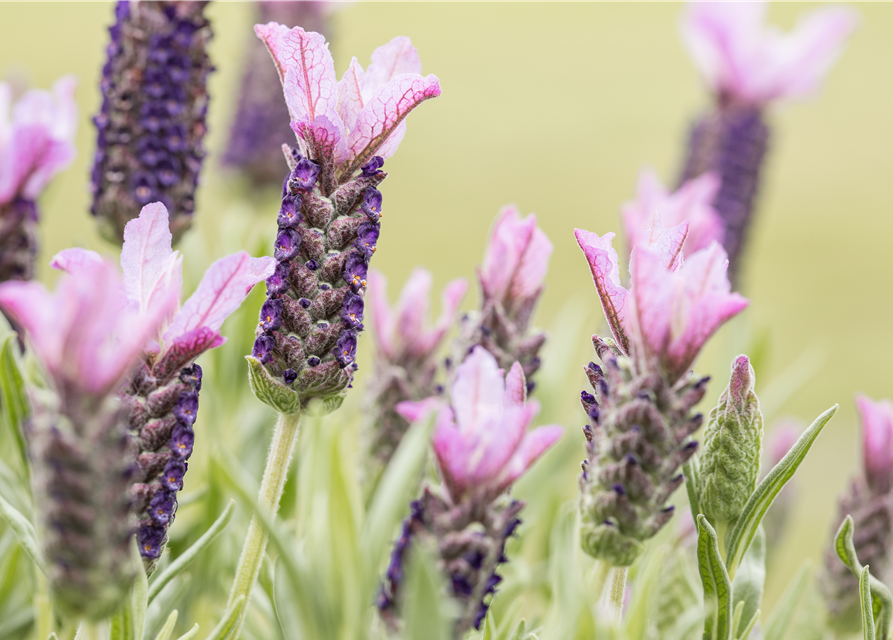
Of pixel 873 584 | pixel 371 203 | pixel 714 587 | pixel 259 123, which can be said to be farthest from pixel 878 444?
pixel 259 123

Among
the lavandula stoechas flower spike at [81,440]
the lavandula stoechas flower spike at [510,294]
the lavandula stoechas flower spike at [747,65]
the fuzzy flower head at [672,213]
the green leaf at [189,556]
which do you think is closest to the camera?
the lavandula stoechas flower spike at [81,440]

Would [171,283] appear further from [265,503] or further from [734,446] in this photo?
[734,446]

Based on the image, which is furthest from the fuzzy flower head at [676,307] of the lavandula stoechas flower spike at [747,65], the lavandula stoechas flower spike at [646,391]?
the lavandula stoechas flower spike at [747,65]

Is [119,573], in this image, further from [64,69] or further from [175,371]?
[64,69]

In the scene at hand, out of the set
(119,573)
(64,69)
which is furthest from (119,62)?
(64,69)

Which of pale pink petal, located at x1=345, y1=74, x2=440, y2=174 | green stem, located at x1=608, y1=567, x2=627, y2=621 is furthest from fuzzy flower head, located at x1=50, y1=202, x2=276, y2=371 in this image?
green stem, located at x1=608, y1=567, x2=627, y2=621

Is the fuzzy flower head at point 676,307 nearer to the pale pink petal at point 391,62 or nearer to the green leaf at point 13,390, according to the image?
the pale pink petal at point 391,62
